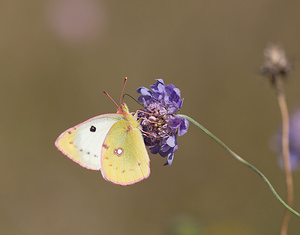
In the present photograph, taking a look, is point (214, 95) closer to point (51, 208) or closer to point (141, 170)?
point (51, 208)

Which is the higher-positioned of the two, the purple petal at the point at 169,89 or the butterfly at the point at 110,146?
the purple petal at the point at 169,89

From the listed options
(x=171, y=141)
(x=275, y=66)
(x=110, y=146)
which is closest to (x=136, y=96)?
(x=275, y=66)

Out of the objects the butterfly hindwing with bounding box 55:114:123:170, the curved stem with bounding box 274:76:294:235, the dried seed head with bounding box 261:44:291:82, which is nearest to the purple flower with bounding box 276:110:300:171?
the curved stem with bounding box 274:76:294:235

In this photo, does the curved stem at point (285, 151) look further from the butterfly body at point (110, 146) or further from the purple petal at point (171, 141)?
the butterfly body at point (110, 146)

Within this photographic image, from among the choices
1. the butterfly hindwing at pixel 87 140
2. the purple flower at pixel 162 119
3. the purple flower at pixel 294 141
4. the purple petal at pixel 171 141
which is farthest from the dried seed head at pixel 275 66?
the butterfly hindwing at pixel 87 140

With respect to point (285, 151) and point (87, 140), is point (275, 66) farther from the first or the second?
point (87, 140)
